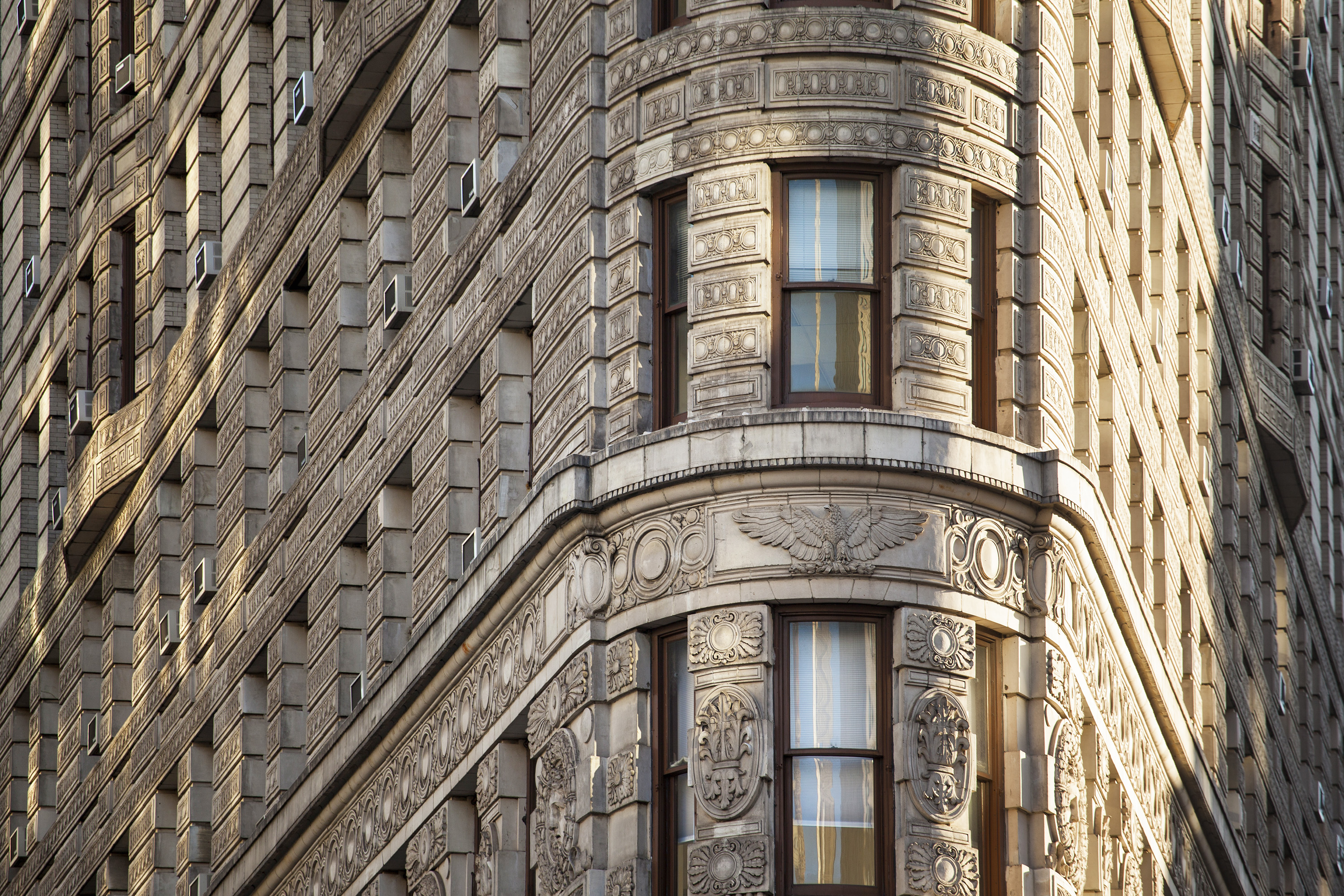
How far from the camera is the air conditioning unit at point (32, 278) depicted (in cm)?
6475

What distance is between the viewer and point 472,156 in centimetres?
4006

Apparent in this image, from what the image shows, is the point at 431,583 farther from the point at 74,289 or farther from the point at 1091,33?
the point at 74,289

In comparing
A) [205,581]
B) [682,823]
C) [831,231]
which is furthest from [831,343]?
[205,581]

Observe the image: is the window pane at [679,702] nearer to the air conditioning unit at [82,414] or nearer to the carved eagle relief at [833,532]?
the carved eagle relief at [833,532]

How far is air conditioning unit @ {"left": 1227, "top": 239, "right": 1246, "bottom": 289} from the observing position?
168 ft

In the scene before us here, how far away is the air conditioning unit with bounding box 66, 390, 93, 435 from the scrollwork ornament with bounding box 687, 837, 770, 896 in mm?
29848

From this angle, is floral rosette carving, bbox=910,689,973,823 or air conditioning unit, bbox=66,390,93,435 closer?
floral rosette carving, bbox=910,689,973,823

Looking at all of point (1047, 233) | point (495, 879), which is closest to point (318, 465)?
point (495, 879)

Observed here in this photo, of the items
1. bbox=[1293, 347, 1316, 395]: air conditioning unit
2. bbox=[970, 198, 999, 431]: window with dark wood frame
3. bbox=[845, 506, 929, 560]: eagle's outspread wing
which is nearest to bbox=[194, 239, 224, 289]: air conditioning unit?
bbox=[1293, 347, 1316, 395]: air conditioning unit

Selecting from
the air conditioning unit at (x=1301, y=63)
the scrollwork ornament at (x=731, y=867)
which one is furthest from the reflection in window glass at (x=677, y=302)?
the air conditioning unit at (x=1301, y=63)

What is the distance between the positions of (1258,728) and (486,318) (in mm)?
18745

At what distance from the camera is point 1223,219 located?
50.1 m

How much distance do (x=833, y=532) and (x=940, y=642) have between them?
60.7 inches

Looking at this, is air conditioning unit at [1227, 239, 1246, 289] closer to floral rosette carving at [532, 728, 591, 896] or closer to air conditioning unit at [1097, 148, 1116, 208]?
air conditioning unit at [1097, 148, 1116, 208]
